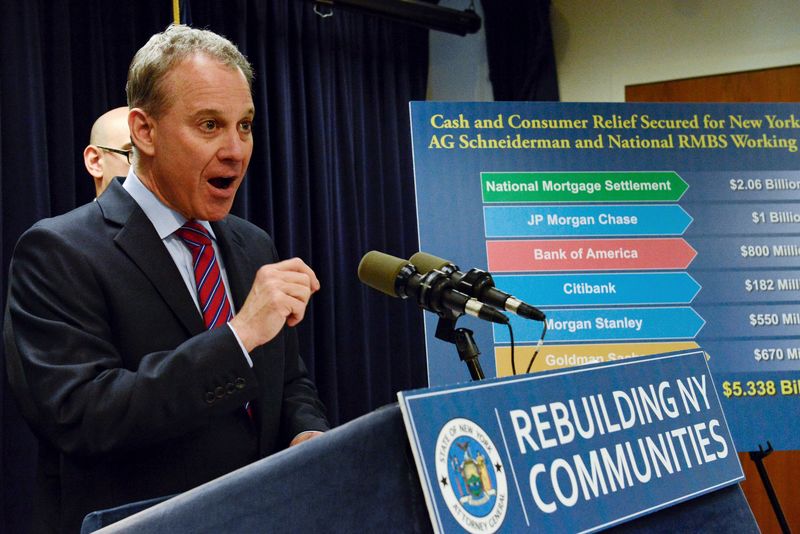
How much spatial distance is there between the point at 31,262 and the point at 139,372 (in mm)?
329

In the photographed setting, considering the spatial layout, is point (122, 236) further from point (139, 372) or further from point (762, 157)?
point (762, 157)

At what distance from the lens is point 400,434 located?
0.89 metres

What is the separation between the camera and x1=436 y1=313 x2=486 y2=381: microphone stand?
1264 mm

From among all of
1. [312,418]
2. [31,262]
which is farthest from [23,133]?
[312,418]

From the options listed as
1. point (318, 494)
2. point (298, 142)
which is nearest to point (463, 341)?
point (318, 494)

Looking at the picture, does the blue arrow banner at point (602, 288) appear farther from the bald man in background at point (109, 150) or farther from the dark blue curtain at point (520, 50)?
the dark blue curtain at point (520, 50)

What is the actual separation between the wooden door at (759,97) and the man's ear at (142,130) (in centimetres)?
287

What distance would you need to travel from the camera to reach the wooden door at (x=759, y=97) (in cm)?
371

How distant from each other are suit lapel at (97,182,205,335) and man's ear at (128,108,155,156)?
11 centimetres

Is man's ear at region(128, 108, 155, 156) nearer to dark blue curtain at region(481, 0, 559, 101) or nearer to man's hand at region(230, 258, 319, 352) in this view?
man's hand at region(230, 258, 319, 352)

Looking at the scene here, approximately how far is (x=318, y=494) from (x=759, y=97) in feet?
12.3

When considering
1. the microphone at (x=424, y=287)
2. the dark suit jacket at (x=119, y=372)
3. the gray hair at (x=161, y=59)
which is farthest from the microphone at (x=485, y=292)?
the gray hair at (x=161, y=59)

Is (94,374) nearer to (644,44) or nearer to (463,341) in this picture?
(463,341)

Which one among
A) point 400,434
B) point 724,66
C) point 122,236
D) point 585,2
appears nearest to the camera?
point 400,434
